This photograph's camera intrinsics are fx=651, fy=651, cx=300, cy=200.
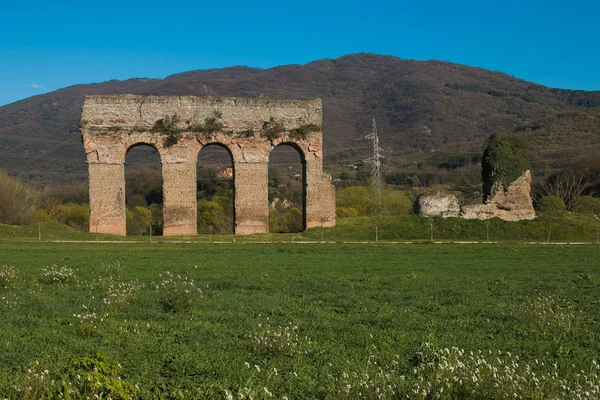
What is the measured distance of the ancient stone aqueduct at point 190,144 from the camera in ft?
96.1

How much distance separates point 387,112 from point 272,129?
99828 millimetres

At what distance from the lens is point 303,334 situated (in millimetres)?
7859

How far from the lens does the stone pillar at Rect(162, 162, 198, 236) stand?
2966cm

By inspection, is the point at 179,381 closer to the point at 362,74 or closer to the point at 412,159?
the point at 412,159

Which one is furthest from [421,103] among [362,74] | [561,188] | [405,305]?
[405,305]

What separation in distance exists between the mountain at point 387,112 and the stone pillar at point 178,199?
4553 cm

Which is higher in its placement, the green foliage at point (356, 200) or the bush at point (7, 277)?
the green foliage at point (356, 200)

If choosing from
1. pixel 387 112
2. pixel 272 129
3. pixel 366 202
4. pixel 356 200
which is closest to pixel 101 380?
pixel 272 129

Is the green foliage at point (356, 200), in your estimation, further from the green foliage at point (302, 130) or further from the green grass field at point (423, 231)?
the green foliage at point (302, 130)

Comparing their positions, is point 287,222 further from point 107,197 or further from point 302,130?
point 107,197

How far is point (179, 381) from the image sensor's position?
19.8 ft

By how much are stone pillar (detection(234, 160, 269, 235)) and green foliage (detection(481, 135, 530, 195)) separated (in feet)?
36.4

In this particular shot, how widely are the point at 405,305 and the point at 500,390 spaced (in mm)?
5343

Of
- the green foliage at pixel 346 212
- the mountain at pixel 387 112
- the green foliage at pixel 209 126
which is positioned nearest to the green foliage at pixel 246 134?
the green foliage at pixel 209 126
